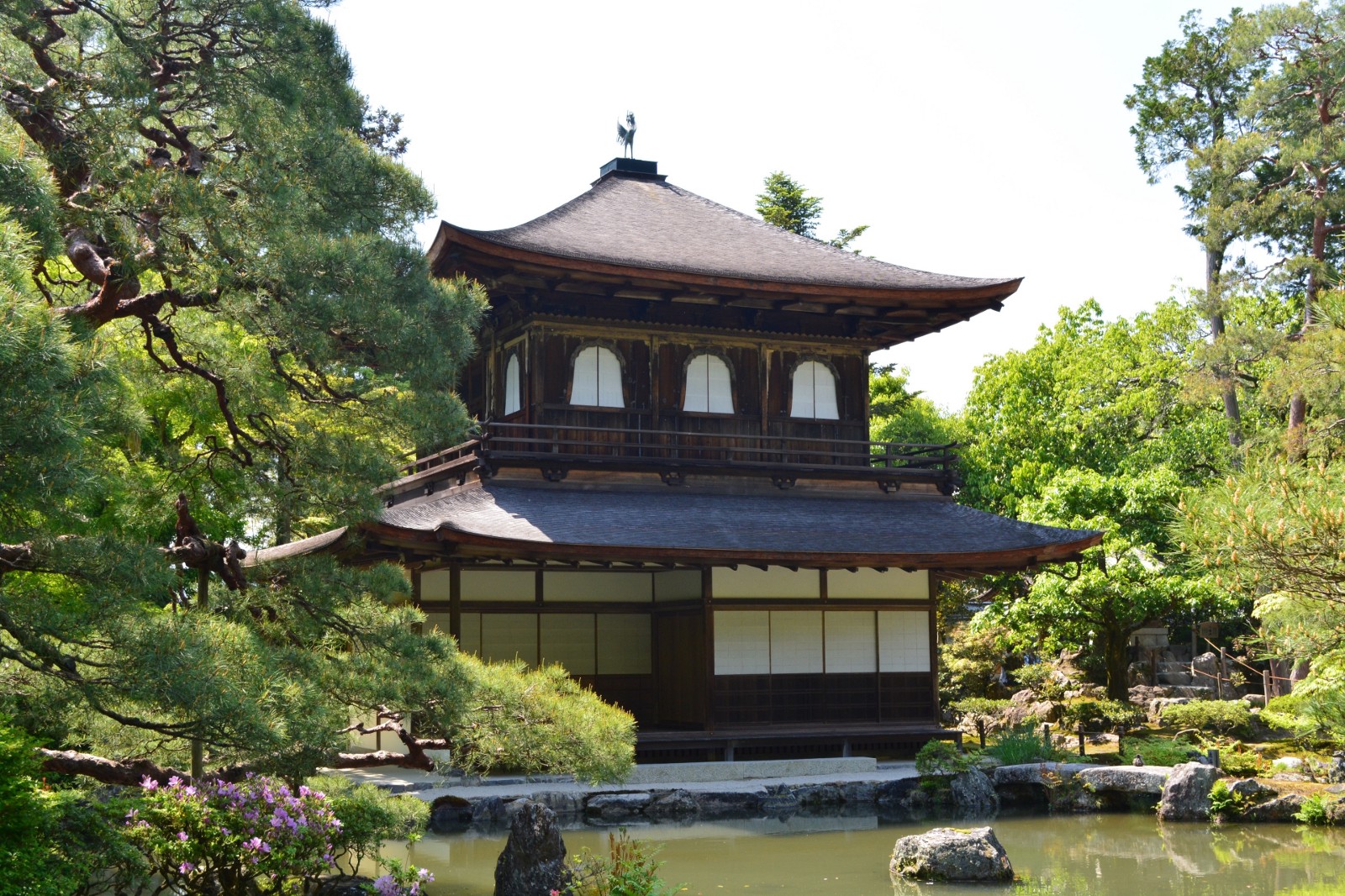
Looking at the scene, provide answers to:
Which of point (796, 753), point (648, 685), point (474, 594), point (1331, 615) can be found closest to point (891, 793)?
point (796, 753)

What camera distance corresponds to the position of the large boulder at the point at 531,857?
9648 mm

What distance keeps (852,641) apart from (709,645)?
7.44ft

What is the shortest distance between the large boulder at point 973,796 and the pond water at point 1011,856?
1.10ft

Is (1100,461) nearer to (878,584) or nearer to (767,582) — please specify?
(878,584)

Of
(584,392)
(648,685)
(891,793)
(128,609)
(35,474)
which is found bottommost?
(891,793)

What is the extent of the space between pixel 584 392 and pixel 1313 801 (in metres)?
10.4

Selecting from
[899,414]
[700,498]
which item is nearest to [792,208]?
[899,414]

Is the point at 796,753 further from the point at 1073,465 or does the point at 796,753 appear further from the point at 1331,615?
the point at 1073,465

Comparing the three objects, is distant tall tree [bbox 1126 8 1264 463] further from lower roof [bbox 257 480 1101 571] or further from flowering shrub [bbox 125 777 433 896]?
flowering shrub [bbox 125 777 433 896]

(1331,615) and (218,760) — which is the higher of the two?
(1331,615)

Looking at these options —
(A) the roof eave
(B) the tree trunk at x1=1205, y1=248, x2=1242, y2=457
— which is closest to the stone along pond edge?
(A) the roof eave

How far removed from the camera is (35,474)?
534 centimetres

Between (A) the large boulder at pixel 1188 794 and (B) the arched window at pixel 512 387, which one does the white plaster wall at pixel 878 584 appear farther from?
(B) the arched window at pixel 512 387

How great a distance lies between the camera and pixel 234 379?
859 centimetres
